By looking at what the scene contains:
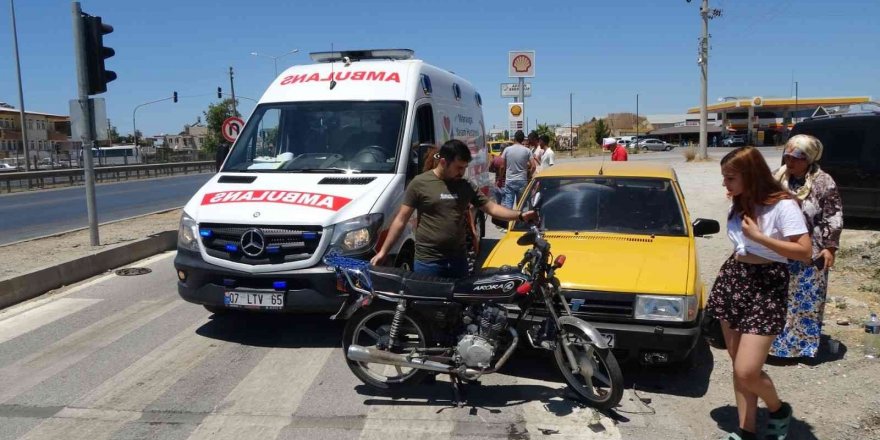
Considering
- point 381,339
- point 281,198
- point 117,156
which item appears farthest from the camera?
point 117,156

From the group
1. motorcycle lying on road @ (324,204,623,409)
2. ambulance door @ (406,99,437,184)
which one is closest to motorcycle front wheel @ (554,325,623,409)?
motorcycle lying on road @ (324,204,623,409)

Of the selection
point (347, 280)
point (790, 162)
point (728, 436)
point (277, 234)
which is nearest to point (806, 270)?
point (790, 162)

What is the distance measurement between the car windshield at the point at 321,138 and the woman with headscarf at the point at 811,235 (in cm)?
358

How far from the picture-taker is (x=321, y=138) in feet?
24.9

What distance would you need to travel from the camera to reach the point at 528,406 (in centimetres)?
491

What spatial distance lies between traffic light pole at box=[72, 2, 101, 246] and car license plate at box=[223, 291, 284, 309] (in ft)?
19.9

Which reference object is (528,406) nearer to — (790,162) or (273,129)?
(790,162)

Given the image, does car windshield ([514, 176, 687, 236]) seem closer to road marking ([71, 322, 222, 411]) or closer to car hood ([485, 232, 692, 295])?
car hood ([485, 232, 692, 295])

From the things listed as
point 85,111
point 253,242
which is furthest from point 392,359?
point 85,111

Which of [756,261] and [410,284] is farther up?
[756,261]

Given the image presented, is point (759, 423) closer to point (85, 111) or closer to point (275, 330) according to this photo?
point (275, 330)

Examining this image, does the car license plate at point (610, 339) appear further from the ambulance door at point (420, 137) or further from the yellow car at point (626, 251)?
the ambulance door at point (420, 137)

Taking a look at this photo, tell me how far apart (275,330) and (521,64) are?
18512 mm

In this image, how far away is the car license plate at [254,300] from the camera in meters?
6.02
